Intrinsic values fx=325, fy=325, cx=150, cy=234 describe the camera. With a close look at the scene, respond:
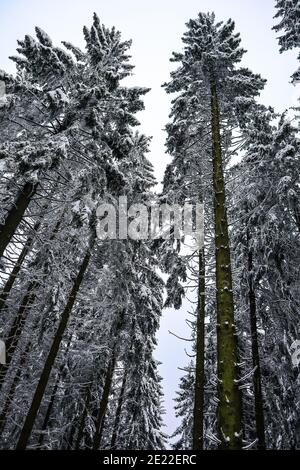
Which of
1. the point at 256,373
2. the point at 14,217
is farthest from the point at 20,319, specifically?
the point at 256,373

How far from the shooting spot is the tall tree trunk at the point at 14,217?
7762mm

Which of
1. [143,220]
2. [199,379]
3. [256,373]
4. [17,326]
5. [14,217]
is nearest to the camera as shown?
[14,217]

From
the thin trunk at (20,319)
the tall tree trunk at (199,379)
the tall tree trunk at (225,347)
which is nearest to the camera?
the tall tree trunk at (225,347)

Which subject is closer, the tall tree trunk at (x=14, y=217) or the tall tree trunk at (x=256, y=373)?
the tall tree trunk at (x=14, y=217)

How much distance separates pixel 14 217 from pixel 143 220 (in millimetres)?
6375

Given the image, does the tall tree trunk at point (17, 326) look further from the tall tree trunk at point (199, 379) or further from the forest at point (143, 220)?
the tall tree trunk at point (199, 379)

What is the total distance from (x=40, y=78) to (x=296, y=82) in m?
10.0

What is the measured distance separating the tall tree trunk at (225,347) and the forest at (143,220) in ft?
0.08

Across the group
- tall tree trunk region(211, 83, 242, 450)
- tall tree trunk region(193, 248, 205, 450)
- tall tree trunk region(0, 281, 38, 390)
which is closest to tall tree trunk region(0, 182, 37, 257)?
tall tree trunk region(211, 83, 242, 450)

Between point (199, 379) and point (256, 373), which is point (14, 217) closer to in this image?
point (199, 379)

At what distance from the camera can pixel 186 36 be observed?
12.1 meters

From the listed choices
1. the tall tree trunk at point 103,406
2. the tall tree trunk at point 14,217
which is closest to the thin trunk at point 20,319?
the tall tree trunk at point 103,406

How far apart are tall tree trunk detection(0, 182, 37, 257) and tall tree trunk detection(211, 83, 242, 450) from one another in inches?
188

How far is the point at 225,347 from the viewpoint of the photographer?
20.8ft
